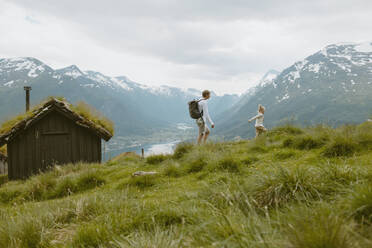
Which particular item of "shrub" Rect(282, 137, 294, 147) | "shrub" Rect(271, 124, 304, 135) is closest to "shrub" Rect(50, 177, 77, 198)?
"shrub" Rect(282, 137, 294, 147)

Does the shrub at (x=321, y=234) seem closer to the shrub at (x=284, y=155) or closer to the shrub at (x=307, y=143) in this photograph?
the shrub at (x=284, y=155)

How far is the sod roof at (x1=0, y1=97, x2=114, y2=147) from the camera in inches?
605

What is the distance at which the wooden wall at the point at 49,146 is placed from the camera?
637 inches

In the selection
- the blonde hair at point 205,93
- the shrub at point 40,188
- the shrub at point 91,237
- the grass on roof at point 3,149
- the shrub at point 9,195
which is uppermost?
the blonde hair at point 205,93

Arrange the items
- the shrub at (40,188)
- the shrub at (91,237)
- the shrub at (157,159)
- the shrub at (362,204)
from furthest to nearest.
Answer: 1. the shrub at (157,159)
2. the shrub at (40,188)
3. the shrub at (91,237)
4. the shrub at (362,204)

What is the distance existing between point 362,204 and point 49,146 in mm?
17750

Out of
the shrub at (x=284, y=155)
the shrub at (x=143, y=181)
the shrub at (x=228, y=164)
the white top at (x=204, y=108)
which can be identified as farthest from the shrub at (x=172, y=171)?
the white top at (x=204, y=108)

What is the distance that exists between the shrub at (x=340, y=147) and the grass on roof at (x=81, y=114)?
563 inches

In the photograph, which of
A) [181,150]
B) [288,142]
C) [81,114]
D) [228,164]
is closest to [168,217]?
[228,164]

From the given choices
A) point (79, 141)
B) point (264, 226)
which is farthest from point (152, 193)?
point (79, 141)

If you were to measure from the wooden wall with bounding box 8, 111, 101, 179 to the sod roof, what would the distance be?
1.96 ft

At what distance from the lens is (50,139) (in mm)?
16547

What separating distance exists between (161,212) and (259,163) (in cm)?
380

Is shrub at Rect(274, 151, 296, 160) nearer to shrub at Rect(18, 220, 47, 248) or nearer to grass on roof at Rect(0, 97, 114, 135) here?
shrub at Rect(18, 220, 47, 248)
